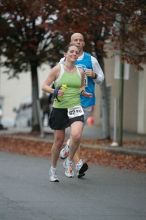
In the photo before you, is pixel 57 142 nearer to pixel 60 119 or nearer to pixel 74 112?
pixel 60 119

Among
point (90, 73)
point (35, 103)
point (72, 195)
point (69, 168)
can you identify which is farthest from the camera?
point (35, 103)

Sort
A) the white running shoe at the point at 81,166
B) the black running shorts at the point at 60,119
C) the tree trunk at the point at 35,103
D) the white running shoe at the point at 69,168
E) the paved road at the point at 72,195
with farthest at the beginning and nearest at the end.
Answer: the tree trunk at the point at 35,103, the white running shoe at the point at 81,166, the white running shoe at the point at 69,168, the black running shorts at the point at 60,119, the paved road at the point at 72,195

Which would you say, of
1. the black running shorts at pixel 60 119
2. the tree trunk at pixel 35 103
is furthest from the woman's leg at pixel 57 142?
the tree trunk at pixel 35 103

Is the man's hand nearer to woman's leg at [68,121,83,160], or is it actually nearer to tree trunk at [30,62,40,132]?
woman's leg at [68,121,83,160]

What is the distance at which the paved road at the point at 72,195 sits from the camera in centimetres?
809

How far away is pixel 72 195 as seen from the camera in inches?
372

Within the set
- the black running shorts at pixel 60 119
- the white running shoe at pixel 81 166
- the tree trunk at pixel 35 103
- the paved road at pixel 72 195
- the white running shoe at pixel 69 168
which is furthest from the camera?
the tree trunk at pixel 35 103

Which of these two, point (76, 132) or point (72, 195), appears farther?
point (76, 132)

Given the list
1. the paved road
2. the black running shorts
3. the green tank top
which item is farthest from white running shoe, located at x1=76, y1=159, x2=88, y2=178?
the green tank top

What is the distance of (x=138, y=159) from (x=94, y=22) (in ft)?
10.4

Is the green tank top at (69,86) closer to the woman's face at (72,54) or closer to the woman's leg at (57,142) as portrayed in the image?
the woman's face at (72,54)

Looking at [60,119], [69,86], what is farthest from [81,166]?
[69,86]

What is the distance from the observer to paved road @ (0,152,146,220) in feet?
26.5

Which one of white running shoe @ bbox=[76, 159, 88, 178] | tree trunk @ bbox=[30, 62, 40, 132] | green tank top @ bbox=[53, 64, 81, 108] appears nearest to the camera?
green tank top @ bbox=[53, 64, 81, 108]
